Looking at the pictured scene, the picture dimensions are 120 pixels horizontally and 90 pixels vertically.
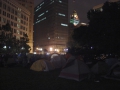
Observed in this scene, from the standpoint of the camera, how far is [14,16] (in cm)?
7731

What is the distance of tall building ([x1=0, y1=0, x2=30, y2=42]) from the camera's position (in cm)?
6819

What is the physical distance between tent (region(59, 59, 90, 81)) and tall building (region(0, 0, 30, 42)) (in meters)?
59.7

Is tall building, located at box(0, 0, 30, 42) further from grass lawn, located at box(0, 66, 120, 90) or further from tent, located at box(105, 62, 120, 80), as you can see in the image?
tent, located at box(105, 62, 120, 80)

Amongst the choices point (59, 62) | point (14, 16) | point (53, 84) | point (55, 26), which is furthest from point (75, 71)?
point (55, 26)

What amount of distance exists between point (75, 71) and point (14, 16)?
72.0m

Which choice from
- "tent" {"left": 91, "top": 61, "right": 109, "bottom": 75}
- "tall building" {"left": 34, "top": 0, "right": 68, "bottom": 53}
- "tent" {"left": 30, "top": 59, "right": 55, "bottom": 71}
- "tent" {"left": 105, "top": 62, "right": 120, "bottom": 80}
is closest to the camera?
"tent" {"left": 105, "top": 62, "right": 120, "bottom": 80}

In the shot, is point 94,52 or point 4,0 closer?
Result: point 94,52

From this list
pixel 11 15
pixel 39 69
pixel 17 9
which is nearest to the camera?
pixel 39 69

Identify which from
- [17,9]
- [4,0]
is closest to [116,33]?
[4,0]

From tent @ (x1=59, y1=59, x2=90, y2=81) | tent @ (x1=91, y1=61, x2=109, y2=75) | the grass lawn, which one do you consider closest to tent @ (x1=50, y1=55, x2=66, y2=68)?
tent @ (x1=91, y1=61, x2=109, y2=75)

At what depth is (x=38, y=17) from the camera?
162 m

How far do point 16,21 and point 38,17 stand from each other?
281ft

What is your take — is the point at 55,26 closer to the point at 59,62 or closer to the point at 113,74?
the point at 59,62

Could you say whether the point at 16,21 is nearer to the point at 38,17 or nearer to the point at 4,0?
the point at 4,0
